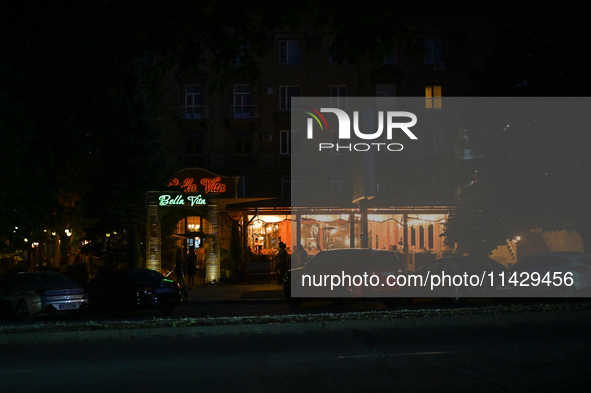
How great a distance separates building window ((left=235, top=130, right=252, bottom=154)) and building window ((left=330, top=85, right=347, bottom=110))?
604 cm

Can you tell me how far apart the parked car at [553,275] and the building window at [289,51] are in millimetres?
23986

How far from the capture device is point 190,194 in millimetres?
26484

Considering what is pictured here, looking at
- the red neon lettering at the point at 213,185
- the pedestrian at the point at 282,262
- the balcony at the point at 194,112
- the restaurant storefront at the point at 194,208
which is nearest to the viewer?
the pedestrian at the point at 282,262

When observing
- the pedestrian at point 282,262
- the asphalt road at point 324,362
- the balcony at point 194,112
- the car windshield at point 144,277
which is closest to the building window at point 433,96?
the balcony at point 194,112

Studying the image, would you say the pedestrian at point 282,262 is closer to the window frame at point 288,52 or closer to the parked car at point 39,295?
the parked car at point 39,295

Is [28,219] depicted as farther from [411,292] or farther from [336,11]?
[336,11]

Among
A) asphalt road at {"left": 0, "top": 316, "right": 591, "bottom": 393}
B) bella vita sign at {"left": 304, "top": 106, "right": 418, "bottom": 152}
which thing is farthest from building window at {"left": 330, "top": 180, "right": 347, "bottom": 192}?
asphalt road at {"left": 0, "top": 316, "right": 591, "bottom": 393}

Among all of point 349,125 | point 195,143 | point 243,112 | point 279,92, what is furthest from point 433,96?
point 195,143

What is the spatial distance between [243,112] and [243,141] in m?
1.94

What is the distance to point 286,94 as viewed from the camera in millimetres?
39656

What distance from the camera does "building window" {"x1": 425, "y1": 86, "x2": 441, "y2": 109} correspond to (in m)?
39.6

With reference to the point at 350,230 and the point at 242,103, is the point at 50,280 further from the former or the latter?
the point at 242,103

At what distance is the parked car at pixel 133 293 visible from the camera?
17.0m

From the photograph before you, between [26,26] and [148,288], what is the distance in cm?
965
